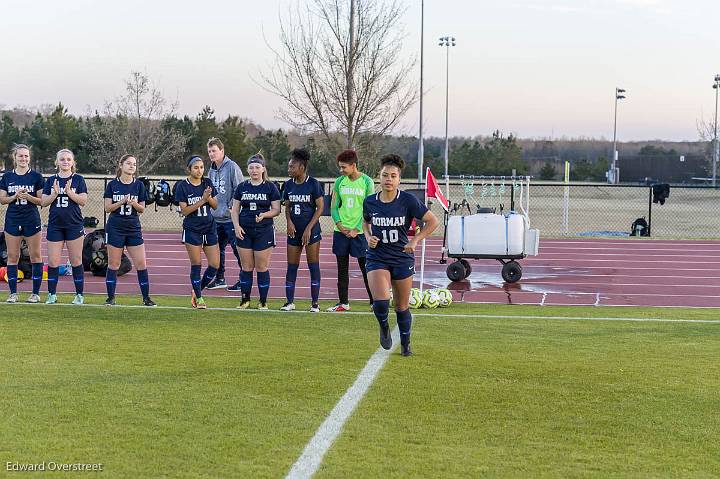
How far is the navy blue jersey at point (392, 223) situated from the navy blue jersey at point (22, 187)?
5184 millimetres

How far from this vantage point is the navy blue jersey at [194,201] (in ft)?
38.0

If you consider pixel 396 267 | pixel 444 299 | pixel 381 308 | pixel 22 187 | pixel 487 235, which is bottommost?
pixel 444 299

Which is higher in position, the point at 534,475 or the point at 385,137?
the point at 385,137

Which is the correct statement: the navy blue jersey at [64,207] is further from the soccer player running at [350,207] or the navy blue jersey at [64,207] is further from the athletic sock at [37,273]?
the soccer player running at [350,207]

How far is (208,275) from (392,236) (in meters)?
5.57

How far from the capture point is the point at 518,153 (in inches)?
3292

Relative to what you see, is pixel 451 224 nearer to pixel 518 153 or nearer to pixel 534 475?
Result: pixel 534 475

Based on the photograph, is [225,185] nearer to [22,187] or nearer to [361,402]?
[22,187]

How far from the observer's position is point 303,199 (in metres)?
11.5

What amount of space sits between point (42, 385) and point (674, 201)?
1898 inches

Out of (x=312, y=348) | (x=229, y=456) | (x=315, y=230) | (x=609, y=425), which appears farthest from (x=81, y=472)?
(x=315, y=230)

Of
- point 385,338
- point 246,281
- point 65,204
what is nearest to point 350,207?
point 246,281

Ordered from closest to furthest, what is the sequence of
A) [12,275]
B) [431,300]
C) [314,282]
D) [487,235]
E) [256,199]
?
[256,199], [314,282], [12,275], [431,300], [487,235]

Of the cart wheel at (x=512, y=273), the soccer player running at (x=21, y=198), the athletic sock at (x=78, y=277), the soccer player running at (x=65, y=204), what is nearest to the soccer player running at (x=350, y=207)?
the soccer player running at (x=65, y=204)
